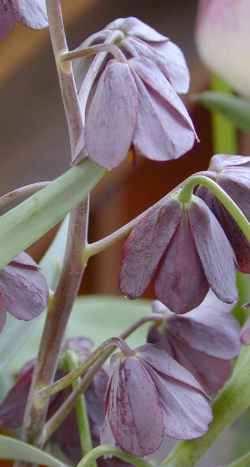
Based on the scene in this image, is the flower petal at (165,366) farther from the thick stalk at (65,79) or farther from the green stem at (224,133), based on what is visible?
the green stem at (224,133)

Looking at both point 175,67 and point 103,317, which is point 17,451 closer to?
point 175,67

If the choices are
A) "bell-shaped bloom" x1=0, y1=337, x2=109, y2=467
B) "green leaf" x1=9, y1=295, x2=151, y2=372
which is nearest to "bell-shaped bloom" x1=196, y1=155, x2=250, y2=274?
"bell-shaped bloom" x1=0, y1=337, x2=109, y2=467

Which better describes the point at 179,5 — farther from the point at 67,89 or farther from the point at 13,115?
the point at 67,89

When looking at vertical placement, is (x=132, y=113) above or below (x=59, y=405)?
above

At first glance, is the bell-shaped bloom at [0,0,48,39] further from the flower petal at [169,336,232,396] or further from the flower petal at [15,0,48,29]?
the flower petal at [169,336,232,396]

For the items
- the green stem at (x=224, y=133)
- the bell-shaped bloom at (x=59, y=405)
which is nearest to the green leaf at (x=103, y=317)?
the green stem at (x=224, y=133)

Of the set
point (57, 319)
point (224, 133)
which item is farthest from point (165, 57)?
point (224, 133)

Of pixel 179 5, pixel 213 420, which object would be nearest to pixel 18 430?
pixel 213 420

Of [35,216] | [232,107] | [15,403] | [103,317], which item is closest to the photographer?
[35,216]
